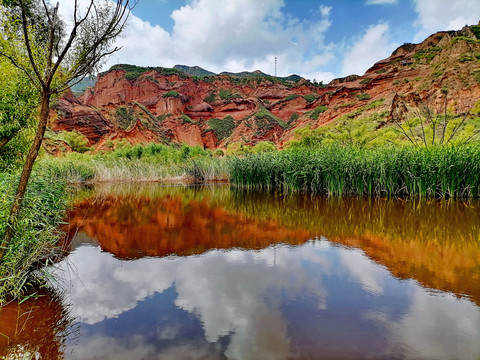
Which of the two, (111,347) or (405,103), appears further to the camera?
(405,103)

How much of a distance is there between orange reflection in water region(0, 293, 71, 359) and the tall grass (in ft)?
35.8

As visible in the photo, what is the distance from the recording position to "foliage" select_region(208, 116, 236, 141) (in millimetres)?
71312

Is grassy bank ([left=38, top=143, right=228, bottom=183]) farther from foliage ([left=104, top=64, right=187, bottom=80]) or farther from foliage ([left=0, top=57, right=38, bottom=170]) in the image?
foliage ([left=104, top=64, right=187, bottom=80])

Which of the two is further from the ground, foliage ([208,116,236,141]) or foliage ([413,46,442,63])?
foliage ([413,46,442,63])

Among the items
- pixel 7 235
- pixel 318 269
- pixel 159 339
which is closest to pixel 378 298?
pixel 318 269

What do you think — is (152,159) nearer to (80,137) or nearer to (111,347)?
(80,137)

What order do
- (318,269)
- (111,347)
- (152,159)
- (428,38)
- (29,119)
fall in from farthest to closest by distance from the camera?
1. (428,38)
2. (152,159)
3. (29,119)
4. (318,269)
5. (111,347)

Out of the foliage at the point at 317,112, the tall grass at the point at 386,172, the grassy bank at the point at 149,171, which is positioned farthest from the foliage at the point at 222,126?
the tall grass at the point at 386,172

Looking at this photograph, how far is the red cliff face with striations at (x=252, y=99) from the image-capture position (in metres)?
41.6

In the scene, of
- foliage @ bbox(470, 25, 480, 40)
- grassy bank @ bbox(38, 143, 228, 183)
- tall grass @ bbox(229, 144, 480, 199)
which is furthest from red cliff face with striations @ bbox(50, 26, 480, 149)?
tall grass @ bbox(229, 144, 480, 199)

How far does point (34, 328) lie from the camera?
9.41 feet

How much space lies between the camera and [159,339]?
2.72 metres

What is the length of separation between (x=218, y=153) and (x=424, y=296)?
36549mm

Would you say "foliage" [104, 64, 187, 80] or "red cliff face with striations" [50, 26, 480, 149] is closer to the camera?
"red cliff face with striations" [50, 26, 480, 149]
